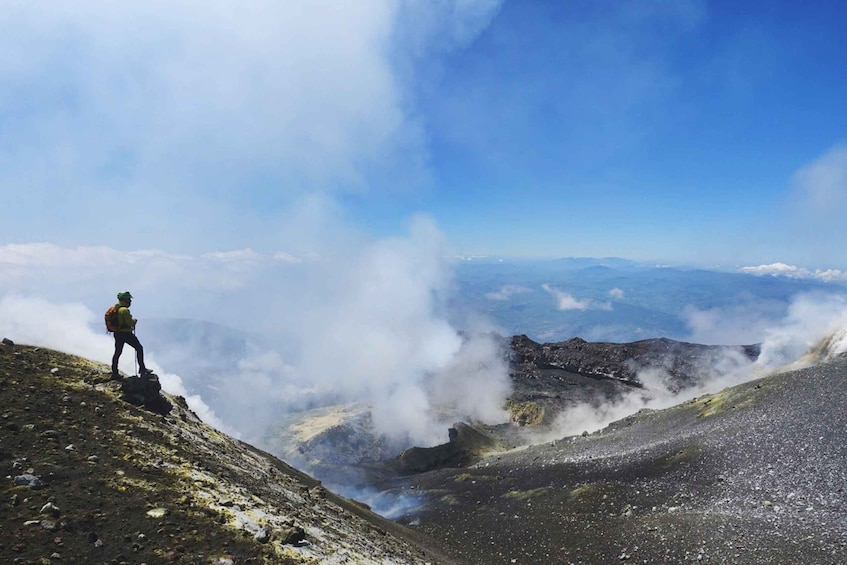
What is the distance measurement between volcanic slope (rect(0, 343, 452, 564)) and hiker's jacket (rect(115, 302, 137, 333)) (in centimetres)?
231

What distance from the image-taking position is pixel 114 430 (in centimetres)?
1495

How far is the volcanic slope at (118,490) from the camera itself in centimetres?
1015

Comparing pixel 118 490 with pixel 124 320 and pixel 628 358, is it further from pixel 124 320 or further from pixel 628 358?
pixel 628 358

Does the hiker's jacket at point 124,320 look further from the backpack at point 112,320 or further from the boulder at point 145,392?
the boulder at point 145,392

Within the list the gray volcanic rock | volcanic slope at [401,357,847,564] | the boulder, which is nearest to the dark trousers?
the boulder

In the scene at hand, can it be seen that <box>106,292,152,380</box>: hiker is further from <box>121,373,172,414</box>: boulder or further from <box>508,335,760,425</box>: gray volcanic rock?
<box>508,335,760,425</box>: gray volcanic rock

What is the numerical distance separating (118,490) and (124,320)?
824 cm

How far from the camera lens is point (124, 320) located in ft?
59.1

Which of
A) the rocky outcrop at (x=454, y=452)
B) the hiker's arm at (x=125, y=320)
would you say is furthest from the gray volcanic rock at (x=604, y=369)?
the hiker's arm at (x=125, y=320)

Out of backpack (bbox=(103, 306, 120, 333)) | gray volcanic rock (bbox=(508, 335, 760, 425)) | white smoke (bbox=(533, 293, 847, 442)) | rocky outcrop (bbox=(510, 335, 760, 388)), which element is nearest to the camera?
backpack (bbox=(103, 306, 120, 333))

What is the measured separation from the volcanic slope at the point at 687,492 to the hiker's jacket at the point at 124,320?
24.7 meters

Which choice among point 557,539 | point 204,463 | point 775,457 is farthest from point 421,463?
point 204,463

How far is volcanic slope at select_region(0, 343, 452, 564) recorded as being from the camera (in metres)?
10.1

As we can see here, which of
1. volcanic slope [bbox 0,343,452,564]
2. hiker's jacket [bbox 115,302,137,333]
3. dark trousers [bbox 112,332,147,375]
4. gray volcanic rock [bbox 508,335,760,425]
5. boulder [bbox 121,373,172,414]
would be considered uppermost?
gray volcanic rock [bbox 508,335,760,425]
